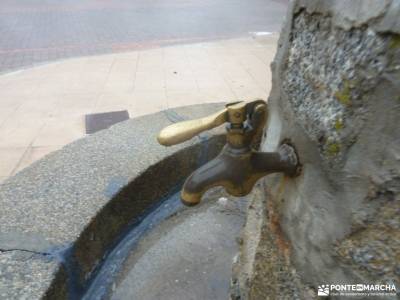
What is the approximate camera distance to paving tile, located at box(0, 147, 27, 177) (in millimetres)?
2576

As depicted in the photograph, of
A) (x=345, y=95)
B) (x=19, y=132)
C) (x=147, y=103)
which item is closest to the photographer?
(x=345, y=95)

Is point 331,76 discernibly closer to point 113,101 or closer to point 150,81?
point 113,101

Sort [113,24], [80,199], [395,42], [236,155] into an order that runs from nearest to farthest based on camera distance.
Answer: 1. [395,42]
2. [236,155]
3. [80,199]
4. [113,24]

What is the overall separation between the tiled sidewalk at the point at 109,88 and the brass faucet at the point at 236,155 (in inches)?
83.4

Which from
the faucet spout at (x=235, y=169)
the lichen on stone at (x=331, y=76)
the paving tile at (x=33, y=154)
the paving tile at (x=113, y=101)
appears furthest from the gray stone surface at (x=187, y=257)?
the paving tile at (x=113, y=101)

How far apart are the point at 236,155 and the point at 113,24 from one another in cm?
766

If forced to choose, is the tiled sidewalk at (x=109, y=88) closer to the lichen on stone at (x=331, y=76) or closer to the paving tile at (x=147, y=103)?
the paving tile at (x=147, y=103)

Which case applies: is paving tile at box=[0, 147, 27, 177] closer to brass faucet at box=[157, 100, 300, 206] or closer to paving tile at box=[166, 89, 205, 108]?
paving tile at box=[166, 89, 205, 108]

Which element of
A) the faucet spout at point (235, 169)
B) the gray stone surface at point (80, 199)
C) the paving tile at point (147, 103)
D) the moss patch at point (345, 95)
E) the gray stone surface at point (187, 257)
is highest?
the moss patch at point (345, 95)

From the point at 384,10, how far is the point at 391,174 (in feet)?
0.93

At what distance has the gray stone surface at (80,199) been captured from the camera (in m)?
1.10

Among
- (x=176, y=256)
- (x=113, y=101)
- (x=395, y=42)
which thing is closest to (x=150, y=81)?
(x=113, y=101)

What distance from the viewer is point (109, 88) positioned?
156 inches

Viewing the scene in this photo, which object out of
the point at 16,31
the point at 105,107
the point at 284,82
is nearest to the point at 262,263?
the point at 284,82
